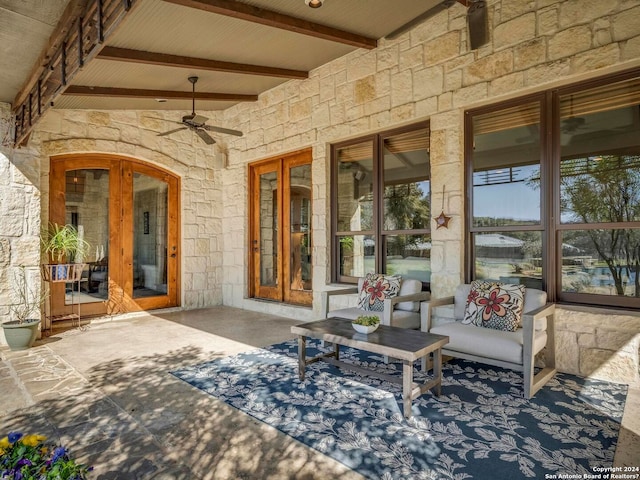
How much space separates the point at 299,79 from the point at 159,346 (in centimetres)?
414

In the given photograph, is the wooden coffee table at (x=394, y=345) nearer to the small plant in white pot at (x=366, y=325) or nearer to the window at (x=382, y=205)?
the small plant in white pot at (x=366, y=325)

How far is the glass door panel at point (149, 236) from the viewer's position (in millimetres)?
6348

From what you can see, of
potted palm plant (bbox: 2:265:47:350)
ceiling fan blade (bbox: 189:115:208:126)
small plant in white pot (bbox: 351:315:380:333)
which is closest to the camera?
small plant in white pot (bbox: 351:315:380:333)

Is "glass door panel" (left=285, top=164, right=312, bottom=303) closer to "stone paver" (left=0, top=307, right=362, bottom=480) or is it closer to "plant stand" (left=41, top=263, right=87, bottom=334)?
"stone paver" (left=0, top=307, right=362, bottom=480)

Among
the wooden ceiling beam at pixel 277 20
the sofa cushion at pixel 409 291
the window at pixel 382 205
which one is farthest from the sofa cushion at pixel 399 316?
the wooden ceiling beam at pixel 277 20

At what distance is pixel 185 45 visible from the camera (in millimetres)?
4227

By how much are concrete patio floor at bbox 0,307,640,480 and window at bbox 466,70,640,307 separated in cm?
109

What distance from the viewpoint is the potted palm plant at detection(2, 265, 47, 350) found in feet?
14.4

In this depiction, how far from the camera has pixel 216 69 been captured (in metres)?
4.75

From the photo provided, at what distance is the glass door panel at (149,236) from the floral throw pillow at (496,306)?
201 inches

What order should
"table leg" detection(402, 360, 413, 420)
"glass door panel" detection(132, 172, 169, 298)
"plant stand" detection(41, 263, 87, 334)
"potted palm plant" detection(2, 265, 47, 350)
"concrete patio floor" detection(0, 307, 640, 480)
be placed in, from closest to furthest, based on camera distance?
"concrete patio floor" detection(0, 307, 640, 480)
"table leg" detection(402, 360, 413, 420)
"potted palm plant" detection(2, 265, 47, 350)
"plant stand" detection(41, 263, 87, 334)
"glass door panel" detection(132, 172, 169, 298)

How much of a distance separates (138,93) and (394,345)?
480 centimetres

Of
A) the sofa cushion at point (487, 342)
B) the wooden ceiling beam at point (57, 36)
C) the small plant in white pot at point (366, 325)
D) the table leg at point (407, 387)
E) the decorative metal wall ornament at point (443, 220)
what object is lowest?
the table leg at point (407, 387)

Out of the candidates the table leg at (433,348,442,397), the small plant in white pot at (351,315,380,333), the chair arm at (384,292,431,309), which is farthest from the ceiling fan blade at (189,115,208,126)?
the table leg at (433,348,442,397)
